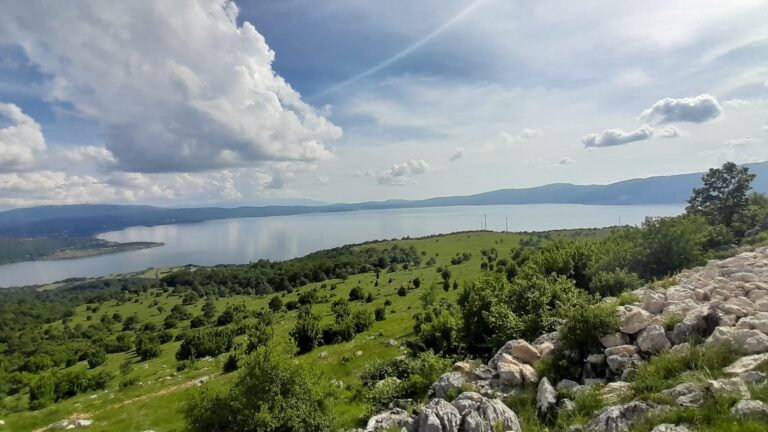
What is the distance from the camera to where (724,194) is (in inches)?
2251

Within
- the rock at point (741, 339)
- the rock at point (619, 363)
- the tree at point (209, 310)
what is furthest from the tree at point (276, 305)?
the rock at point (741, 339)

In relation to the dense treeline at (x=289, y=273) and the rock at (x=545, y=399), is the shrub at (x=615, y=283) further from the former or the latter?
the dense treeline at (x=289, y=273)

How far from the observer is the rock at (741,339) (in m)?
9.85

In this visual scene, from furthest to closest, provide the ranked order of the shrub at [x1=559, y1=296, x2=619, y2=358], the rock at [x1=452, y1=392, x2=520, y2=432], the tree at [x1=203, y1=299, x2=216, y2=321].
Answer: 1. the tree at [x1=203, y1=299, x2=216, y2=321]
2. the shrub at [x1=559, y1=296, x2=619, y2=358]
3. the rock at [x1=452, y1=392, x2=520, y2=432]

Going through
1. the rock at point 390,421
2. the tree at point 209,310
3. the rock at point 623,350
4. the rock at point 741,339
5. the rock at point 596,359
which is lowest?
the tree at point 209,310

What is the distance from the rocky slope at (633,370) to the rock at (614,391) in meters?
0.03

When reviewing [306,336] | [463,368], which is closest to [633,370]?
[463,368]

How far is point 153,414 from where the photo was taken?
111ft

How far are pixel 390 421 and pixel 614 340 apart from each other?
8.57m

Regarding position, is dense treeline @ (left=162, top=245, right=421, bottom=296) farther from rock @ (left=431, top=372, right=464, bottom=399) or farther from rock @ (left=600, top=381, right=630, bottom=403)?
rock @ (left=600, top=381, right=630, bottom=403)

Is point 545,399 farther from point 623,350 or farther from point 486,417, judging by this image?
point 623,350

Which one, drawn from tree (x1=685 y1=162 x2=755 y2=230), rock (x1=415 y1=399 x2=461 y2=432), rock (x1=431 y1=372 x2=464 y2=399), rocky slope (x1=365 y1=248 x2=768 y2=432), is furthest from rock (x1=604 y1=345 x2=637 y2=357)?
tree (x1=685 y1=162 x2=755 y2=230)

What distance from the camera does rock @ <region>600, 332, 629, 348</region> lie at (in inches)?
519

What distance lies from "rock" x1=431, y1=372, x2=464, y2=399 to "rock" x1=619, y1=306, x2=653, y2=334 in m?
6.24
